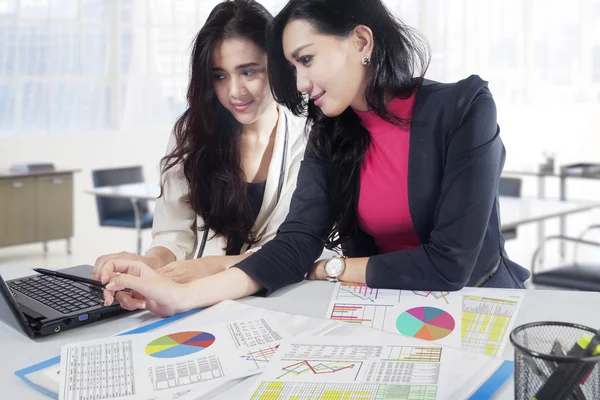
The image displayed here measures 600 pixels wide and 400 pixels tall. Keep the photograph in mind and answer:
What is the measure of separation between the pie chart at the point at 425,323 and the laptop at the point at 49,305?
0.57m

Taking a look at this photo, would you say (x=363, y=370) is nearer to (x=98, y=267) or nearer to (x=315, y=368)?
(x=315, y=368)

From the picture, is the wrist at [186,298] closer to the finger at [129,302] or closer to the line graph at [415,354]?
the finger at [129,302]

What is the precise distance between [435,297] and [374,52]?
2.08 feet

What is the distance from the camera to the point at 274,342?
3.98 feet

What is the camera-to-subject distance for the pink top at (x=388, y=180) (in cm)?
177

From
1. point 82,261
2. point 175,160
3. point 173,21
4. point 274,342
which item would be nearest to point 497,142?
point 274,342

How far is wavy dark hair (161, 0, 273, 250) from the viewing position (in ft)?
6.61

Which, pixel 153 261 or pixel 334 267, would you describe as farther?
pixel 153 261

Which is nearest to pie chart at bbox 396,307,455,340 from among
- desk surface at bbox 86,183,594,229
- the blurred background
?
desk surface at bbox 86,183,594,229

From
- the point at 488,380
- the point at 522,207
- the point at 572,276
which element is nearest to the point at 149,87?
the point at 522,207

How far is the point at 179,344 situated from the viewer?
122 cm

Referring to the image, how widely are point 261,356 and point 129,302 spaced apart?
384 millimetres

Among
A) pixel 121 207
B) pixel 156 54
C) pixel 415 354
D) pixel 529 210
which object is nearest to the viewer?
pixel 415 354

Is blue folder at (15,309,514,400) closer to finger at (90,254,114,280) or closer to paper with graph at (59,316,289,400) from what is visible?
paper with graph at (59,316,289,400)
